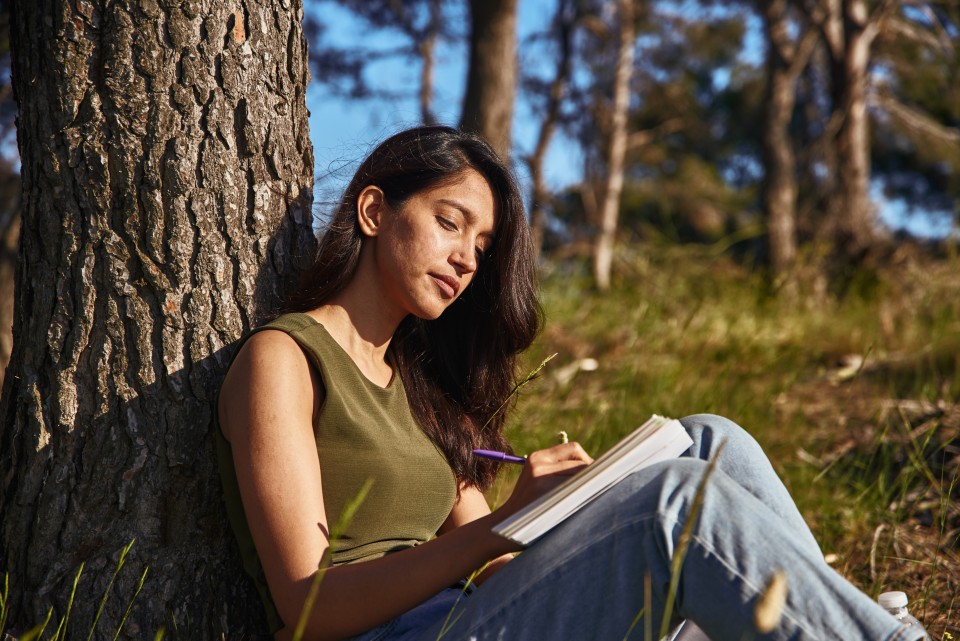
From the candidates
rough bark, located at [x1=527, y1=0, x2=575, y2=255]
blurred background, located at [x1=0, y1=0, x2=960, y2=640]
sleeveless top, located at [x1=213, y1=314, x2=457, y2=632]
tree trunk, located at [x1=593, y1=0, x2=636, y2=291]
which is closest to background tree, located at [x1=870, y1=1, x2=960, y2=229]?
blurred background, located at [x1=0, y1=0, x2=960, y2=640]

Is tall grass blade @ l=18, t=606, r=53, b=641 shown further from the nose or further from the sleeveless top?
the nose

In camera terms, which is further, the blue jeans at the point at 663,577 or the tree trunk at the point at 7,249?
the tree trunk at the point at 7,249

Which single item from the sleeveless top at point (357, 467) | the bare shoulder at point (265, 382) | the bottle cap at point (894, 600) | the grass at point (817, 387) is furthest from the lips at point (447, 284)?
the bottle cap at point (894, 600)

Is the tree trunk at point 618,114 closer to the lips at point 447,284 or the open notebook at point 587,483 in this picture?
the lips at point 447,284

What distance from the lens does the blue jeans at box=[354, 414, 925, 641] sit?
147 cm

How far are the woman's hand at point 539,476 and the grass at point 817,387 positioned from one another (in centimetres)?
115

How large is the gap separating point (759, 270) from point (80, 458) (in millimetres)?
5661

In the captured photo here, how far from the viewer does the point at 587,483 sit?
1546mm

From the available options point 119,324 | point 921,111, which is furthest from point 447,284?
point 921,111

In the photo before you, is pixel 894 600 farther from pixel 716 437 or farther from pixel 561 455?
pixel 561 455

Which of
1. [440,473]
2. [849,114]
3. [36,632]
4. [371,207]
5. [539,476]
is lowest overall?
[440,473]

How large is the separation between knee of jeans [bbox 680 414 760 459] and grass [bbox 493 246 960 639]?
596mm

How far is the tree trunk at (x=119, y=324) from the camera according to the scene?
2.04 m

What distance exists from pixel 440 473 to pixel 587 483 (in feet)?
2.32
